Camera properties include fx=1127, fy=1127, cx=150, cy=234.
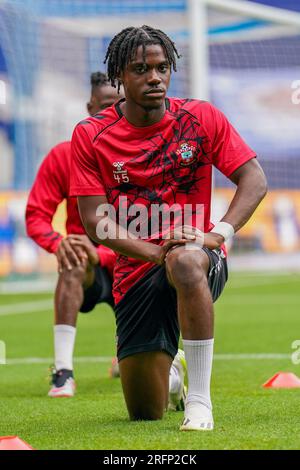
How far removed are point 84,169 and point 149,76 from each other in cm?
56

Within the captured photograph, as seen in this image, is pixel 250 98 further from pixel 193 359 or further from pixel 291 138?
pixel 193 359

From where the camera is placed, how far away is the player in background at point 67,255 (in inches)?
294

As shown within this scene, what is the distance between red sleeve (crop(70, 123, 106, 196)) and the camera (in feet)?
17.7

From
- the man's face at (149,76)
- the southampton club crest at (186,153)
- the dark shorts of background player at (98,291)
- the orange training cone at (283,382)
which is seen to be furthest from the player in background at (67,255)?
the man's face at (149,76)

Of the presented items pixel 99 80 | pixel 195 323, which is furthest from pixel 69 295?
pixel 195 323

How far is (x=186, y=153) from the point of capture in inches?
213

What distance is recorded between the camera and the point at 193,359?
4934mm

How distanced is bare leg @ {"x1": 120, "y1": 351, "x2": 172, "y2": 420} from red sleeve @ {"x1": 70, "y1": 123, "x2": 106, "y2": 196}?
0.86m

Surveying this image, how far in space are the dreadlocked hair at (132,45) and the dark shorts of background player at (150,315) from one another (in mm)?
971

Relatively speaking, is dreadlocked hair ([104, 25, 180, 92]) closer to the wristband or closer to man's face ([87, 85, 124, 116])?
the wristband

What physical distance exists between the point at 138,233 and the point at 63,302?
218 centimetres

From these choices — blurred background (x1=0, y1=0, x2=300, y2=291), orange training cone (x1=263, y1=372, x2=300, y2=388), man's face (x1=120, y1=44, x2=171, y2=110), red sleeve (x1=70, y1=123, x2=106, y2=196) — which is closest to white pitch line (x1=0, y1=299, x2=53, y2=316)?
blurred background (x1=0, y1=0, x2=300, y2=291)

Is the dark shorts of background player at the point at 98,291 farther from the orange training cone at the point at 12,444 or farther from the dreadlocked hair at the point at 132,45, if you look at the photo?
the orange training cone at the point at 12,444
